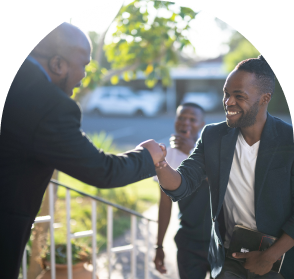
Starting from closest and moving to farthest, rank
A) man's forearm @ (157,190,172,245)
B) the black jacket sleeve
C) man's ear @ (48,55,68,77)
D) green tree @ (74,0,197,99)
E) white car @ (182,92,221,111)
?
the black jacket sleeve < man's ear @ (48,55,68,77) < man's forearm @ (157,190,172,245) < green tree @ (74,0,197,99) < white car @ (182,92,221,111)

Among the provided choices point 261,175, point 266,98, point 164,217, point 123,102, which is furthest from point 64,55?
point 123,102

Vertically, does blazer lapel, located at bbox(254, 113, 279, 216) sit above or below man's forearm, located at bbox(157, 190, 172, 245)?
above

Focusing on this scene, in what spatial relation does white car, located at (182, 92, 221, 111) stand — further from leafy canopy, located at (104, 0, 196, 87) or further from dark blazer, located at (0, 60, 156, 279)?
dark blazer, located at (0, 60, 156, 279)

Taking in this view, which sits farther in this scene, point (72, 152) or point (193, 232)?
point (193, 232)

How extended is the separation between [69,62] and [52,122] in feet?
1.29

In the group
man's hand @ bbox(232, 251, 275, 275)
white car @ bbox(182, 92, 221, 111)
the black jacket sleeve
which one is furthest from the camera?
white car @ bbox(182, 92, 221, 111)

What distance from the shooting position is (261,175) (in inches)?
82.4

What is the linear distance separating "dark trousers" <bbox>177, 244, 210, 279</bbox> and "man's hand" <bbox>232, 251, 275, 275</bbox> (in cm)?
58

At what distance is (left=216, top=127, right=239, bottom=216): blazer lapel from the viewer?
220 centimetres

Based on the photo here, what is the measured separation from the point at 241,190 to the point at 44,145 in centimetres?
127

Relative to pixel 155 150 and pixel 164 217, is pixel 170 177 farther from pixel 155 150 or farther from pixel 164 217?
pixel 164 217

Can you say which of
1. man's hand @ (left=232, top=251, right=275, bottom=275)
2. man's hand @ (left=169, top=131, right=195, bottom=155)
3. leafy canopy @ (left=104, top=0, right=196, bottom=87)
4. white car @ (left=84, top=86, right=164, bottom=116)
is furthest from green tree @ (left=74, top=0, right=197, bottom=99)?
white car @ (left=84, top=86, right=164, bottom=116)

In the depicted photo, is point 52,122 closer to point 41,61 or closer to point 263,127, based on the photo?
point 41,61

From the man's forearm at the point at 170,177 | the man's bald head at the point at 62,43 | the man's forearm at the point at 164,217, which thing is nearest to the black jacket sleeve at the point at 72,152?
the man's bald head at the point at 62,43
